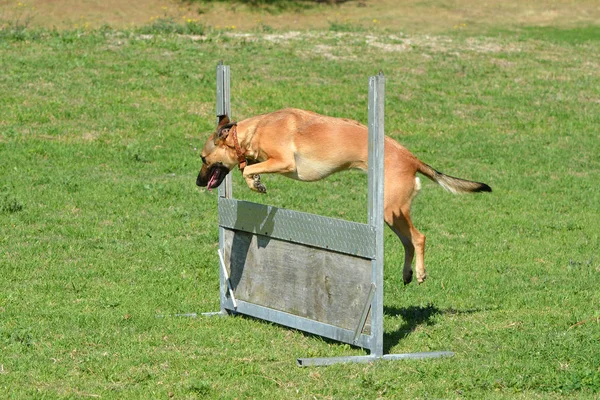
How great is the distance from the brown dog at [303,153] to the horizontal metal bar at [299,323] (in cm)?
94

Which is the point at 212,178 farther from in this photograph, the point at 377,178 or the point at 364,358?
the point at 364,358

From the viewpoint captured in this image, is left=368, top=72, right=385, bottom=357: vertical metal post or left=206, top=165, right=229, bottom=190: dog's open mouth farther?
left=206, top=165, right=229, bottom=190: dog's open mouth

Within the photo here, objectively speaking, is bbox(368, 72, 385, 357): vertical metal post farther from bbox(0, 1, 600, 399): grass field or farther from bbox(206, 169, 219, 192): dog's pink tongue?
bbox(206, 169, 219, 192): dog's pink tongue

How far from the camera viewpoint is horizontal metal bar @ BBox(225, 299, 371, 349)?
23.1 ft

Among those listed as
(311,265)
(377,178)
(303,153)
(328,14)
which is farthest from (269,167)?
(328,14)

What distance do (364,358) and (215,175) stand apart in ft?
6.52

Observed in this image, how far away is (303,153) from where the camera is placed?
299 inches

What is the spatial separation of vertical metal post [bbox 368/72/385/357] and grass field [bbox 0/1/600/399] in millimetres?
430

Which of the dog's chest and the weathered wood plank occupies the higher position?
the dog's chest

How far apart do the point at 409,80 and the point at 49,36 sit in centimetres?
697

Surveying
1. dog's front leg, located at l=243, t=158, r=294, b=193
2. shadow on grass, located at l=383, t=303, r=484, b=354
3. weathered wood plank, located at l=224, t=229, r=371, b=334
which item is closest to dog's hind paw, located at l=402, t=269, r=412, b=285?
shadow on grass, located at l=383, t=303, r=484, b=354

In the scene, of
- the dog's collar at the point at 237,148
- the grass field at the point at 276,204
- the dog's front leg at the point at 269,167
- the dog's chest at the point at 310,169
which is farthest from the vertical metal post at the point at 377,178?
the dog's collar at the point at 237,148

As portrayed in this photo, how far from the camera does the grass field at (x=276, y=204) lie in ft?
21.8

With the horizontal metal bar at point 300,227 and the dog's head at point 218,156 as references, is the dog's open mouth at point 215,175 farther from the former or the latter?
the horizontal metal bar at point 300,227
